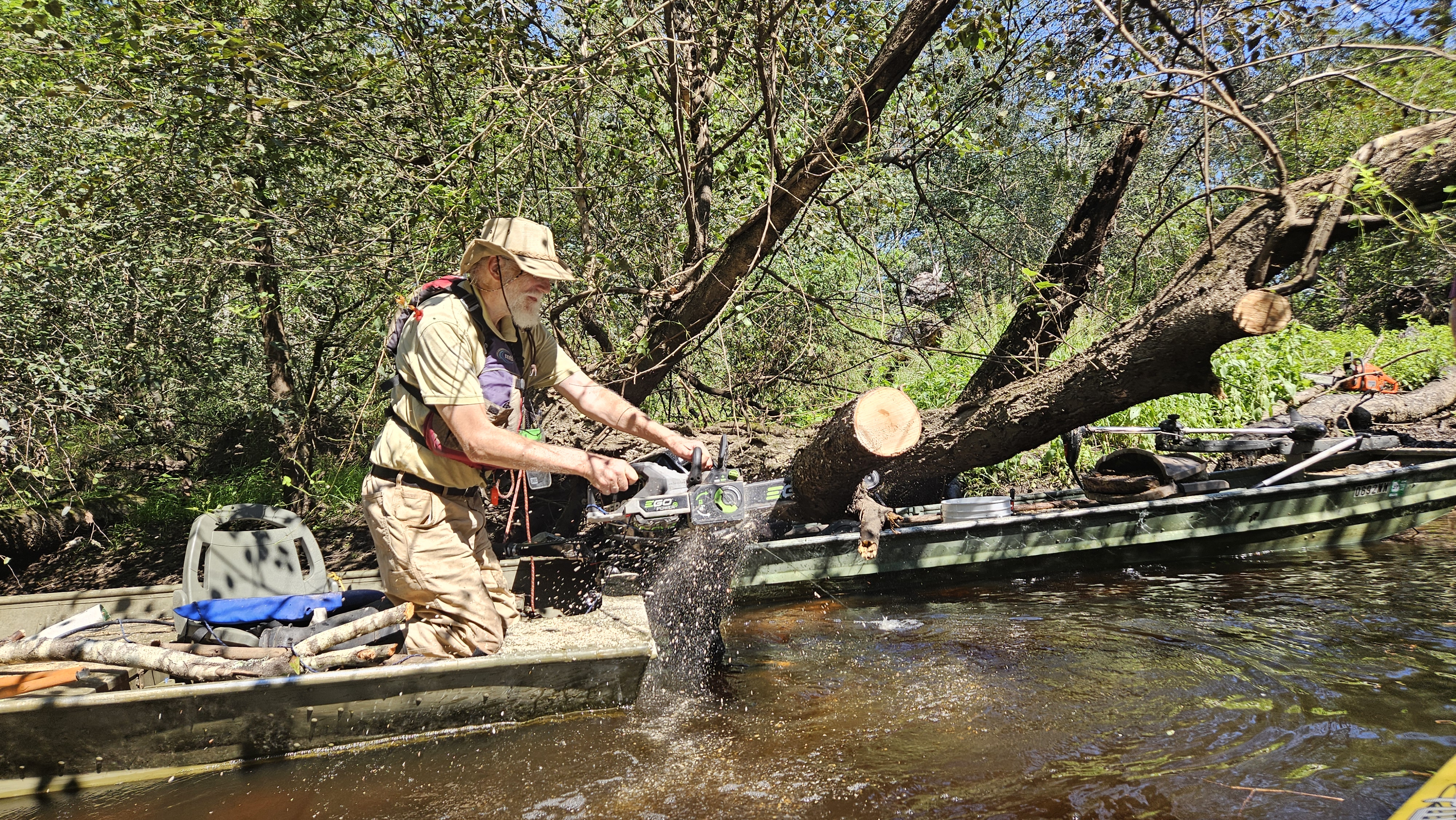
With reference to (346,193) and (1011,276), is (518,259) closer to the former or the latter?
(346,193)

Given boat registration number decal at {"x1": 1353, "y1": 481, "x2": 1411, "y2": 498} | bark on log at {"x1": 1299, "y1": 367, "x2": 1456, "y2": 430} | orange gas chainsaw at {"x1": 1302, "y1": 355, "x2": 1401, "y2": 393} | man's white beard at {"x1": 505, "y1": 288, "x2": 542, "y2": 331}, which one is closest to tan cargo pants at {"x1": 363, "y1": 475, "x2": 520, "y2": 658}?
man's white beard at {"x1": 505, "y1": 288, "x2": 542, "y2": 331}

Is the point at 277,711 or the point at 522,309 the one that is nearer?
the point at 277,711

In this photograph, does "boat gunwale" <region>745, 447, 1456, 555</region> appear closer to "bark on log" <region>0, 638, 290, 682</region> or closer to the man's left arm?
the man's left arm

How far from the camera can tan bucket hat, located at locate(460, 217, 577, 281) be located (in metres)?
3.50

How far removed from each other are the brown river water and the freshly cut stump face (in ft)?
4.10

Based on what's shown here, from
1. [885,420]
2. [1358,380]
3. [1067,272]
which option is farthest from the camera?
[1358,380]

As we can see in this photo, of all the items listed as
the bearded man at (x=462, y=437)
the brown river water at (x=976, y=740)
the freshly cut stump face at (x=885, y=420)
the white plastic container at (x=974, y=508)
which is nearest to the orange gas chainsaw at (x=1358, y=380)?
the brown river water at (x=976, y=740)

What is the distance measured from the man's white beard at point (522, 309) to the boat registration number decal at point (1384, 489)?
22.8 feet

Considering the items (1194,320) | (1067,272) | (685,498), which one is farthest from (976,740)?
(1067,272)

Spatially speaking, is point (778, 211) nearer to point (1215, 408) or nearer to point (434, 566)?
point (434, 566)

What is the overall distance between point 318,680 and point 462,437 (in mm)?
A: 1194

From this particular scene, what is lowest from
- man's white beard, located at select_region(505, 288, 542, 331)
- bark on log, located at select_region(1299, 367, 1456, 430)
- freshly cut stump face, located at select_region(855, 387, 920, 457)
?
freshly cut stump face, located at select_region(855, 387, 920, 457)

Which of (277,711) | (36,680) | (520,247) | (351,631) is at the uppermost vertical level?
(520,247)

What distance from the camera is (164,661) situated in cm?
355
